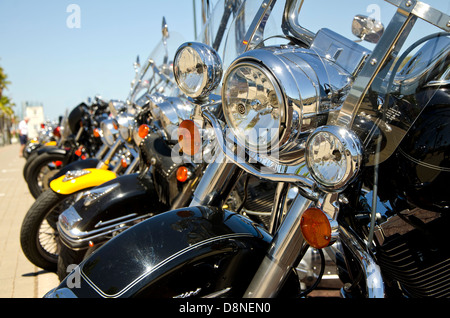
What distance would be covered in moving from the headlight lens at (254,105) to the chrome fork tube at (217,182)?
15.3 inches

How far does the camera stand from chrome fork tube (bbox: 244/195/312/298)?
1211 mm

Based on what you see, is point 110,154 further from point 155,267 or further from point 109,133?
point 155,267

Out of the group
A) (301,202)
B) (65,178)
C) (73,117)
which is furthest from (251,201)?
(73,117)

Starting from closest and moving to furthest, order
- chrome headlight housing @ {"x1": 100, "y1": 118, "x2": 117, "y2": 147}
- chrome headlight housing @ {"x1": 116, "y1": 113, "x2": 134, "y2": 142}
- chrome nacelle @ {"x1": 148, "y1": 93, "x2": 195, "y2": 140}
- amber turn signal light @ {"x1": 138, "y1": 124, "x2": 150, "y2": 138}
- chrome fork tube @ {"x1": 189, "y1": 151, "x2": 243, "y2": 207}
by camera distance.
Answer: chrome fork tube @ {"x1": 189, "y1": 151, "x2": 243, "y2": 207} < chrome nacelle @ {"x1": 148, "y1": 93, "x2": 195, "y2": 140} < amber turn signal light @ {"x1": 138, "y1": 124, "x2": 150, "y2": 138} < chrome headlight housing @ {"x1": 116, "y1": 113, "x2": 134, "y2": 142} < chrome headlight housing @ {"x1": 100, "y1": 118, "x2": 117, "y2": 147}

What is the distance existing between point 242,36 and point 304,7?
36 cm

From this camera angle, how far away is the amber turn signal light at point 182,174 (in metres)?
2.30

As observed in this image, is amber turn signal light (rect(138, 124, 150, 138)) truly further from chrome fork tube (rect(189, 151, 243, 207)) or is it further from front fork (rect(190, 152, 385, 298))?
front fork (rect(190, 152, 385, 298))

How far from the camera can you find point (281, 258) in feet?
3.98

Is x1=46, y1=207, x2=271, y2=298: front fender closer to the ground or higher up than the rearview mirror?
closer to the ground

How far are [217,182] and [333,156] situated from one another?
2.21 feet

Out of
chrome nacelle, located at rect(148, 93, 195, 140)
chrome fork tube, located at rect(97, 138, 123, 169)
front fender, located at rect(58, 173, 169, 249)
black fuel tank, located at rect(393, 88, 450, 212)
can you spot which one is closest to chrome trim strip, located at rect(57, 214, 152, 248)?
front fender, located at rect(58, 173, 169, 249)

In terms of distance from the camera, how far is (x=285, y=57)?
1.16 metres

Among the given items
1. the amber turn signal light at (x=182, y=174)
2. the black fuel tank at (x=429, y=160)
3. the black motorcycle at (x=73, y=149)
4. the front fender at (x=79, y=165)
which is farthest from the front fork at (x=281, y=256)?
the black motorcycle at (x=73, y=149)

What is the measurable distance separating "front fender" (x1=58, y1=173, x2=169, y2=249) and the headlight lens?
143 centimetres
